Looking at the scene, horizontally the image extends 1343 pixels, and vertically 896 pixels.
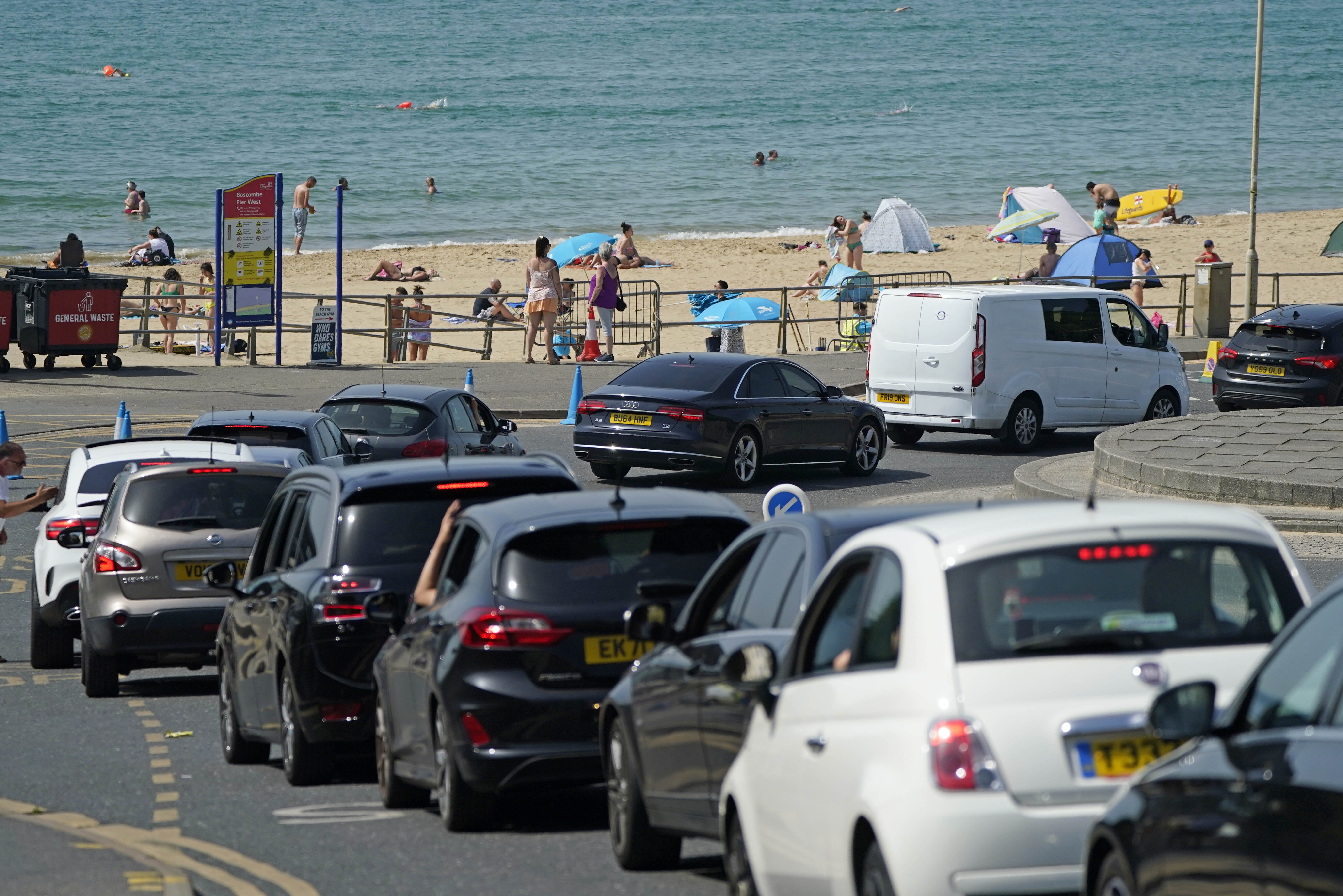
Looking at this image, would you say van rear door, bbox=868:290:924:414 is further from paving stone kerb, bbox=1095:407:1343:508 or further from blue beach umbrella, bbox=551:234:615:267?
blue beach umbrella, bbox=551:234:615:267

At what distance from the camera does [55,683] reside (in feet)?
44.9

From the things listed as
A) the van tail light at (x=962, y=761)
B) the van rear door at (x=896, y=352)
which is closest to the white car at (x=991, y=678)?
the van tail light at (x=962, y=761)

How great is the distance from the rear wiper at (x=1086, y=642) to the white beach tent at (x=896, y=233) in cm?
4655

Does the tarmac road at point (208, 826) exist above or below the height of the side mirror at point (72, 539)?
below

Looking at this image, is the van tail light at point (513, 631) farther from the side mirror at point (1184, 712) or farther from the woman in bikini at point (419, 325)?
the woman in bikini at point (419, 325)

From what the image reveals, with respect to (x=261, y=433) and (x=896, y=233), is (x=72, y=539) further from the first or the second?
(x=896, y=233)

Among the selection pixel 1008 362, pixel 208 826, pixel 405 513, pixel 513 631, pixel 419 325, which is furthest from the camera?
pixel 419 325

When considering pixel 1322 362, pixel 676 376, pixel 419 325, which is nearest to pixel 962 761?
pixel 676 376

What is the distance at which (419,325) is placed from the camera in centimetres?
3406

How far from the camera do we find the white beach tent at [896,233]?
51688 millimetres

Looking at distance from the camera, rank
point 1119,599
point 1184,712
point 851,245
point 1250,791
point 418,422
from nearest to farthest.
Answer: point 1250,791
point 1184,712
point 1119,599
point 418,422
point 851,245

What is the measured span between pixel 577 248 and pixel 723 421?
26.6 meters

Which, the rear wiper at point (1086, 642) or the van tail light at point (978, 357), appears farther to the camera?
the van tail light at point (978, 357)

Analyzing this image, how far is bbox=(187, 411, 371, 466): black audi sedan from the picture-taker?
16.4 meters
